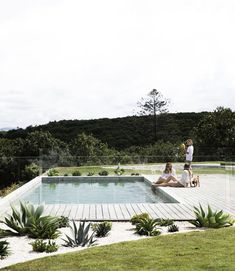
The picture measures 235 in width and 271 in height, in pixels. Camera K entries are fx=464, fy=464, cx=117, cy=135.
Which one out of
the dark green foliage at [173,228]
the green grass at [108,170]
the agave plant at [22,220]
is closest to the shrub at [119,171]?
the green grass at [108,170]

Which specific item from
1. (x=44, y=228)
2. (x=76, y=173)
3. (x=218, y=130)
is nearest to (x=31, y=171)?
(x=76, y=173)

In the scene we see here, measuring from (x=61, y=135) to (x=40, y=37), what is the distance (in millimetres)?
35102

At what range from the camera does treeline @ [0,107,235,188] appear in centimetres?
2153

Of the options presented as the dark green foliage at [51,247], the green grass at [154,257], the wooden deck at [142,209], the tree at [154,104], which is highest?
the tree at [154,104]

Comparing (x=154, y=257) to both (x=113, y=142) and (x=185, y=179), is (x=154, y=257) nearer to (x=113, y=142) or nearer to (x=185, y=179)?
(x=185, y=179)

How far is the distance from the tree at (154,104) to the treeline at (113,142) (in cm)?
60

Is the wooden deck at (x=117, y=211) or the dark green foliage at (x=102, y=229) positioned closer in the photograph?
the dark green foliage at (x=102, y=229)

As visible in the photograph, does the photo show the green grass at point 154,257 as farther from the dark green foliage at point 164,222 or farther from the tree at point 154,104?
the tree at point 154,104

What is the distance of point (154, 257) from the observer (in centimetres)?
582

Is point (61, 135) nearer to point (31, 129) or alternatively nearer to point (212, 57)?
point (31, 129)

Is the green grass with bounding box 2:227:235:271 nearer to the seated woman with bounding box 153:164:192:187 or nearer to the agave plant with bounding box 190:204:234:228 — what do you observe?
the agave plant with bounding box 190:204:234:228

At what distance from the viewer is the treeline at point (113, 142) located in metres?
21.5

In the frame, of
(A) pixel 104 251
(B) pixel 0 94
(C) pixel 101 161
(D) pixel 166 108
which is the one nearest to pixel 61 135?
(D) pixel 166 108

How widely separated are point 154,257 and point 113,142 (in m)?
Result: 40.5
